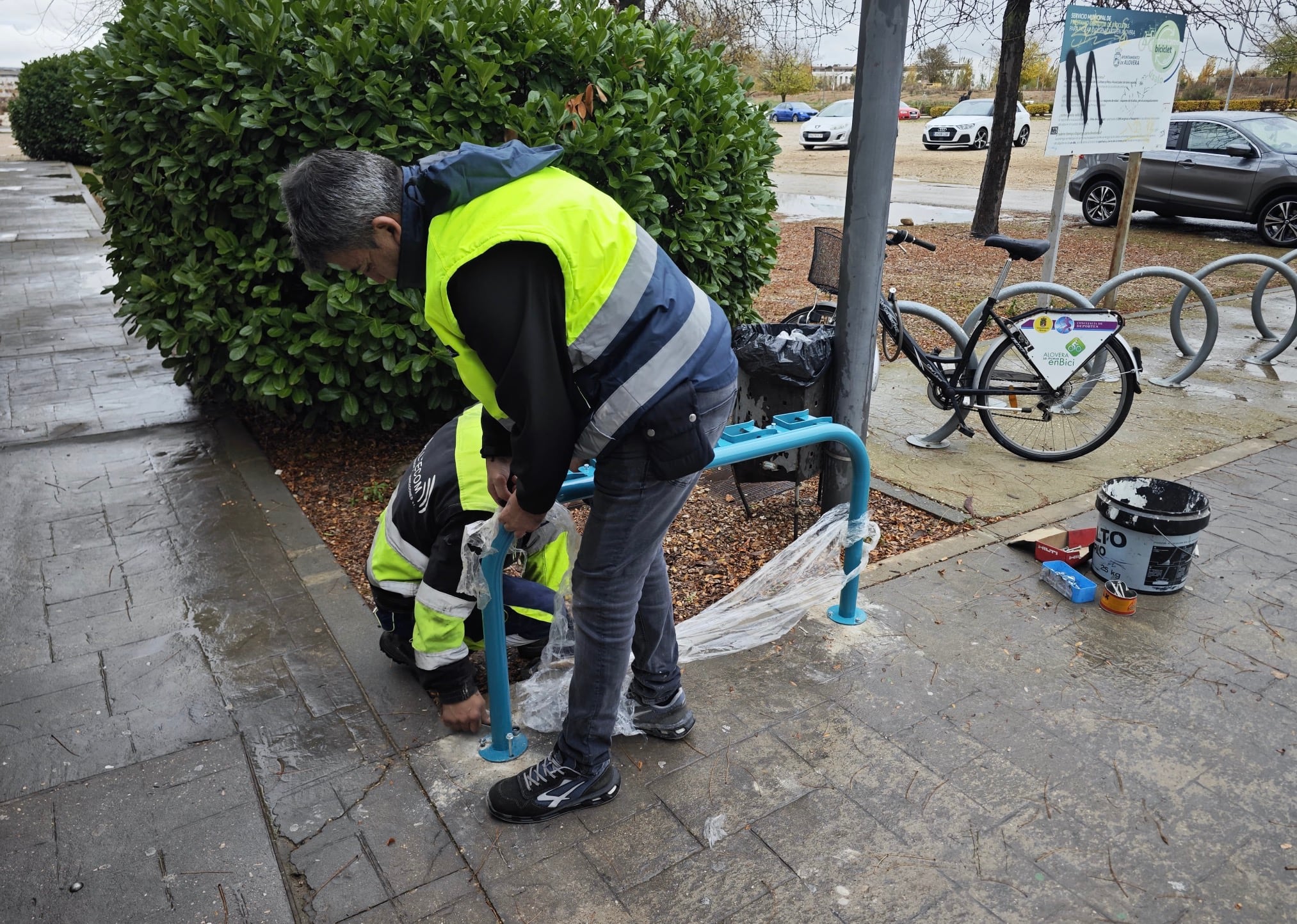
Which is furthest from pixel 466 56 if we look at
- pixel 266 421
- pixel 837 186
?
pixel 837 186

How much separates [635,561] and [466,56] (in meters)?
2.88

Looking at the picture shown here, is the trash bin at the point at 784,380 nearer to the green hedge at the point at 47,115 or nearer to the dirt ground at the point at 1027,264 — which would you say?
the dirt ground at the point at 1027,264

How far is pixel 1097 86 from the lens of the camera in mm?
7086

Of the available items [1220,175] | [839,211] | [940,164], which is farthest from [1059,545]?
[940,164]

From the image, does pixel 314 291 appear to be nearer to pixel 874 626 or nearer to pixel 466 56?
pixel 466 56

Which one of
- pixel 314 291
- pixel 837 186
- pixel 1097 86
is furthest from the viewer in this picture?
pixel 837 186

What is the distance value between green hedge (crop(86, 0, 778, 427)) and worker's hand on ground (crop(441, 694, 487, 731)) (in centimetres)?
214

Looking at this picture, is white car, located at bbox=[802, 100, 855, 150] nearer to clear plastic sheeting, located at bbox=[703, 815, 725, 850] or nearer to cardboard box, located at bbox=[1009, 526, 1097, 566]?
cardboard box, located at bbox=[1009, 526, 1097, 566]

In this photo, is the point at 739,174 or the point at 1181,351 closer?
the point at 739,174

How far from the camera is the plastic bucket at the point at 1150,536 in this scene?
11.6 ft

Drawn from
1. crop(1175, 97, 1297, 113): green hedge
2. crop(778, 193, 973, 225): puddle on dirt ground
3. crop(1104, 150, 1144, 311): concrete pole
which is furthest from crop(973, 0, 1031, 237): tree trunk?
crop(1175, 97, 1297, 113): green hedge

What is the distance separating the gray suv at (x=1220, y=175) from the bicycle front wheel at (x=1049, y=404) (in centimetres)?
911

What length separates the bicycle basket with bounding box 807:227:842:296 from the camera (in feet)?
14.9

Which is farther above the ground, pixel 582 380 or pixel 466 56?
pixel 466 56
